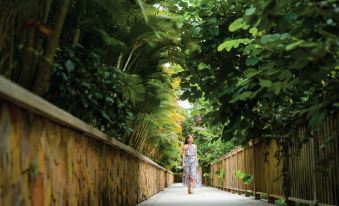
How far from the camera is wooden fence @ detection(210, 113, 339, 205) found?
6.05m

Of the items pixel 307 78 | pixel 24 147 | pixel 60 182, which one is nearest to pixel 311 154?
pixel 307 78

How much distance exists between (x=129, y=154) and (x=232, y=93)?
2578 mm

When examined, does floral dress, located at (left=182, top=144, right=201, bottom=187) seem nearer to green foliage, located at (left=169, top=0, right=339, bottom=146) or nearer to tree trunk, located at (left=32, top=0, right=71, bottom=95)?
green foliage, located at (left=169, top=0, right=339, bottom=146)

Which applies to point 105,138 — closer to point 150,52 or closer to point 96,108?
point 96,108

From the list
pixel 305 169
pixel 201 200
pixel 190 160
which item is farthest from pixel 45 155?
pixel 190 160

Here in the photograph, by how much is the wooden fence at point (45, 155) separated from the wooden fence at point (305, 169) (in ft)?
7.13

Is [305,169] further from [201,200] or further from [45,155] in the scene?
[45,155]

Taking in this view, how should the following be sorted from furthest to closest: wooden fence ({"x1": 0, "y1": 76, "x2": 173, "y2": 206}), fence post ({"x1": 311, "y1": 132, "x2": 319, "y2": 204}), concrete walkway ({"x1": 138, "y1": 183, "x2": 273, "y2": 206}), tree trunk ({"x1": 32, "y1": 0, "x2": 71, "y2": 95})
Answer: concrete walkway ({"x1": 138, "y1": 183, "x2": 273, "y2": 206}) → fence post ({"x1": 311, "y1": 132, "x2": 319, "y2": 204}) → tree trunk ({"x1": 32, "y1": 0, "x2": 71, "y2": 95}) → wooden fence ({"x1": 0, "y1": 76, "x2": 173, "y2": 206})

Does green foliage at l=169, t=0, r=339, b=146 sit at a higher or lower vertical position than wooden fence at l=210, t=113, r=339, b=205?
higher

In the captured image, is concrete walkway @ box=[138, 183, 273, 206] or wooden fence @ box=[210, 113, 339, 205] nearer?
wooden fence @ box=[210, 113, 339, 205]

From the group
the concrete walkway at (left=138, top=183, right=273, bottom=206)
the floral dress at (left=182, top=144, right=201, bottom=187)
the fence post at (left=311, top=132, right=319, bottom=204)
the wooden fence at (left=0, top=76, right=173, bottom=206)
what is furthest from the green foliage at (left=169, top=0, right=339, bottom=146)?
the floral dress at (left=182, top=144, right=201, bottom=187)

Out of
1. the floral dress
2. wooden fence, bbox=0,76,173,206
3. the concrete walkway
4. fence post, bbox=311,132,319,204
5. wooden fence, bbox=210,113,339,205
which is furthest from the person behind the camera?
the floral dress

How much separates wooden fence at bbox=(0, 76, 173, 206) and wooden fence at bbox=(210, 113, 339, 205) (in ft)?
7.13

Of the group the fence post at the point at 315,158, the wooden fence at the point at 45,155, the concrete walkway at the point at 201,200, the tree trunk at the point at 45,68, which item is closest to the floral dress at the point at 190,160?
the concrete walkway at the point at 201,200
